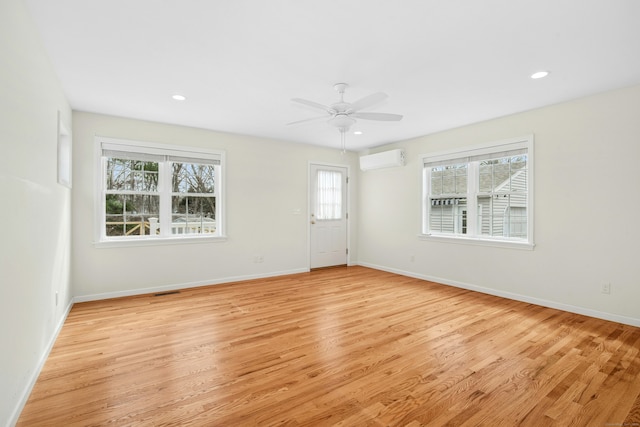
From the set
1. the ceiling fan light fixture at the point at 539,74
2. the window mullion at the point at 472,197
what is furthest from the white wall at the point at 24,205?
the window mullion at the point at 472,197

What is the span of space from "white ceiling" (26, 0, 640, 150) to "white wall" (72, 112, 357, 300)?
2.31 feet

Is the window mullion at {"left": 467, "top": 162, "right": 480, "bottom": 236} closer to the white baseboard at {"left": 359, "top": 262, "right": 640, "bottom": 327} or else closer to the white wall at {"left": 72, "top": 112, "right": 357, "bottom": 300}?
the white baseboard at {"left": 359, "top": 262, "right": 640, "bottom": 327}

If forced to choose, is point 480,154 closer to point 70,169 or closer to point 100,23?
point 100,23

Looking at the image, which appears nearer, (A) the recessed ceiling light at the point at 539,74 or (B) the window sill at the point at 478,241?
(A) the recessed ceiling light at the point at 539,74

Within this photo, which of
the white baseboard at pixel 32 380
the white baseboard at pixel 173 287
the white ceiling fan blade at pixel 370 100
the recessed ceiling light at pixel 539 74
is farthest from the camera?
the white baseboard at pixel 173 287

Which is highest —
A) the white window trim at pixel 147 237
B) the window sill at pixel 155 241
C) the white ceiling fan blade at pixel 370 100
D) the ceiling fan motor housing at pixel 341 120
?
the white ceiling fan blade at pixel 370 100

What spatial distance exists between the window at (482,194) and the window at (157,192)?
3682 millimetres

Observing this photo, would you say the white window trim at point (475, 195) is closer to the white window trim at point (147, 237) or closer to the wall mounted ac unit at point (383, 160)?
the wall mounted ac unit at point (383, 160)

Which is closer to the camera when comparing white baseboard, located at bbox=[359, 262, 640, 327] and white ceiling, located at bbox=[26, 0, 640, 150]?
white ceiling, located at bbox=[26, 0, 640, 150]

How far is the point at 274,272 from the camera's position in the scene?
18.5ft

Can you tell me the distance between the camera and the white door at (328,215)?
6203 millimetres

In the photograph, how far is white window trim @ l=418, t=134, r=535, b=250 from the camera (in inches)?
157

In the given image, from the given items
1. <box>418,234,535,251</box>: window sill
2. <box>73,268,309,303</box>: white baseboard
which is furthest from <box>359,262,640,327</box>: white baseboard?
<box>73,268,309,303</box>: white baseboard

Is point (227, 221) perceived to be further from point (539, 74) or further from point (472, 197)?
point (539, 74)
